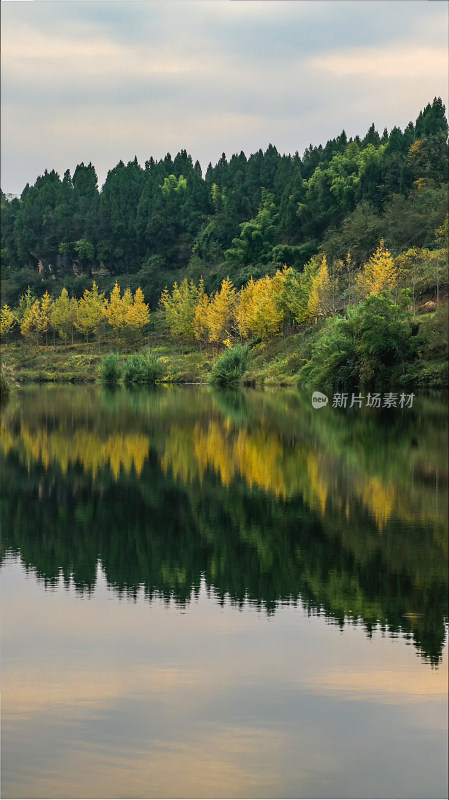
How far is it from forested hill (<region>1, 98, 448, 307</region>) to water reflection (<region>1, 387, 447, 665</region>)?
45806 millimetres

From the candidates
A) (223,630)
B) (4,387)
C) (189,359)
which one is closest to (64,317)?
(189,359)

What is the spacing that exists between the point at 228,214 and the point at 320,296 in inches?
1684

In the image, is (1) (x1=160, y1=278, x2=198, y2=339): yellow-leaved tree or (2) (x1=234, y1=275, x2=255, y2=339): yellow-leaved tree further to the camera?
(1) (x1=160, y1=278, x2=198, y2=339): yellow-leaved tree

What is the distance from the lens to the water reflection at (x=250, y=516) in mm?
9258

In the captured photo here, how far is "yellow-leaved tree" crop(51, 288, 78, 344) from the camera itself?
3632 inches

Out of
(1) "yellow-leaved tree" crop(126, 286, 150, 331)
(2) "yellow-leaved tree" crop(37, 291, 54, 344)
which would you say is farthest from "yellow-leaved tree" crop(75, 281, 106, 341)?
(2) "yellow-leaved tree" crop(37, 291, 54, 344)

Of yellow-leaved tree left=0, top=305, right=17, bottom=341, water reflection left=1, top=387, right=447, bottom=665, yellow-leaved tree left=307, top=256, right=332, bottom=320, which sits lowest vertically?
water reflection left=1, top=387, right=447, bottom=665

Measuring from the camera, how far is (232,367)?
6047 centimetres

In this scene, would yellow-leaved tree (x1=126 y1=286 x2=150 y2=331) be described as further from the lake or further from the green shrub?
the lake

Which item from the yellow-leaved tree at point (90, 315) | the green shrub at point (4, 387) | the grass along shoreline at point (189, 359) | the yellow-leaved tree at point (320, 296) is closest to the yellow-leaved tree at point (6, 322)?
the grass along shoreline at point (189, 359)

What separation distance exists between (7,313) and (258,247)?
25.8 m

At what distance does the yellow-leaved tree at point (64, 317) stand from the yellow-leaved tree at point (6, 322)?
17.0 feet

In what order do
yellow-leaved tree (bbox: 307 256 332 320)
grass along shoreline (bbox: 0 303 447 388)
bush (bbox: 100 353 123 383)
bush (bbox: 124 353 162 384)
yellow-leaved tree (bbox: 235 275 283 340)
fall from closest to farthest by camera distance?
grass along shoreline (bbox: 0 303 447 388) → yellow-leaved tree (bbox: 307 256 332 320) → bush (bbox: 124 353 162 384) → yellow-leaved tree (bbox: 235 275 283 340) → bush (bbox: 100 353 123 383)

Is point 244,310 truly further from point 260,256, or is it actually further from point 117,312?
point 260,256
